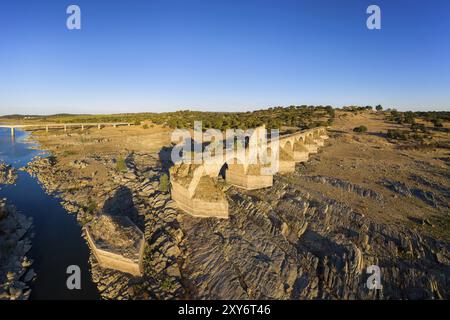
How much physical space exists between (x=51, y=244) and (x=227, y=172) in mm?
16262

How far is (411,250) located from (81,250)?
21948 millimetres

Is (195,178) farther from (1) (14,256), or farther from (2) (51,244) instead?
(1) (14,256)

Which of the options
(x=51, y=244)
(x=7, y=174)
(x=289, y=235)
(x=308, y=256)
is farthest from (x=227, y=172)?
(x=7, y=174)

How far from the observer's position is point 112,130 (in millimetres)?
75062

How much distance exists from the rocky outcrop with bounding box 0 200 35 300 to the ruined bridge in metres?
10.7

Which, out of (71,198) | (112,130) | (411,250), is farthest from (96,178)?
(112,130)

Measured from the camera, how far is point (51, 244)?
58.6ft

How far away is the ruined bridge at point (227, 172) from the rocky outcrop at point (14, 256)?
10722mm

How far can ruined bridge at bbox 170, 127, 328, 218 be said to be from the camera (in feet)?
64.6

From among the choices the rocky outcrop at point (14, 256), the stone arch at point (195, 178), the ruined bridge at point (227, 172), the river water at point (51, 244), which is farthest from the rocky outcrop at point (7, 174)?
the stone arch at point (195, 178)

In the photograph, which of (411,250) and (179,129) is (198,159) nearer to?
(411,250)

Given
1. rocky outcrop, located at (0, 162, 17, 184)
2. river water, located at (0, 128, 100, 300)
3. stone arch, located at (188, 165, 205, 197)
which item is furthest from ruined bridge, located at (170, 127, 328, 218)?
rocky outcrop, located at (0, 162, 17, 184)

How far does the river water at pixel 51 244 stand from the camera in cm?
1387

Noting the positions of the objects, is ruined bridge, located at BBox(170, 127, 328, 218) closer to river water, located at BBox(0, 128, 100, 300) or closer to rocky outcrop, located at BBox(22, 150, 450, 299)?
rocky outcrop, located at BBox(22, 150, 450, 299)
